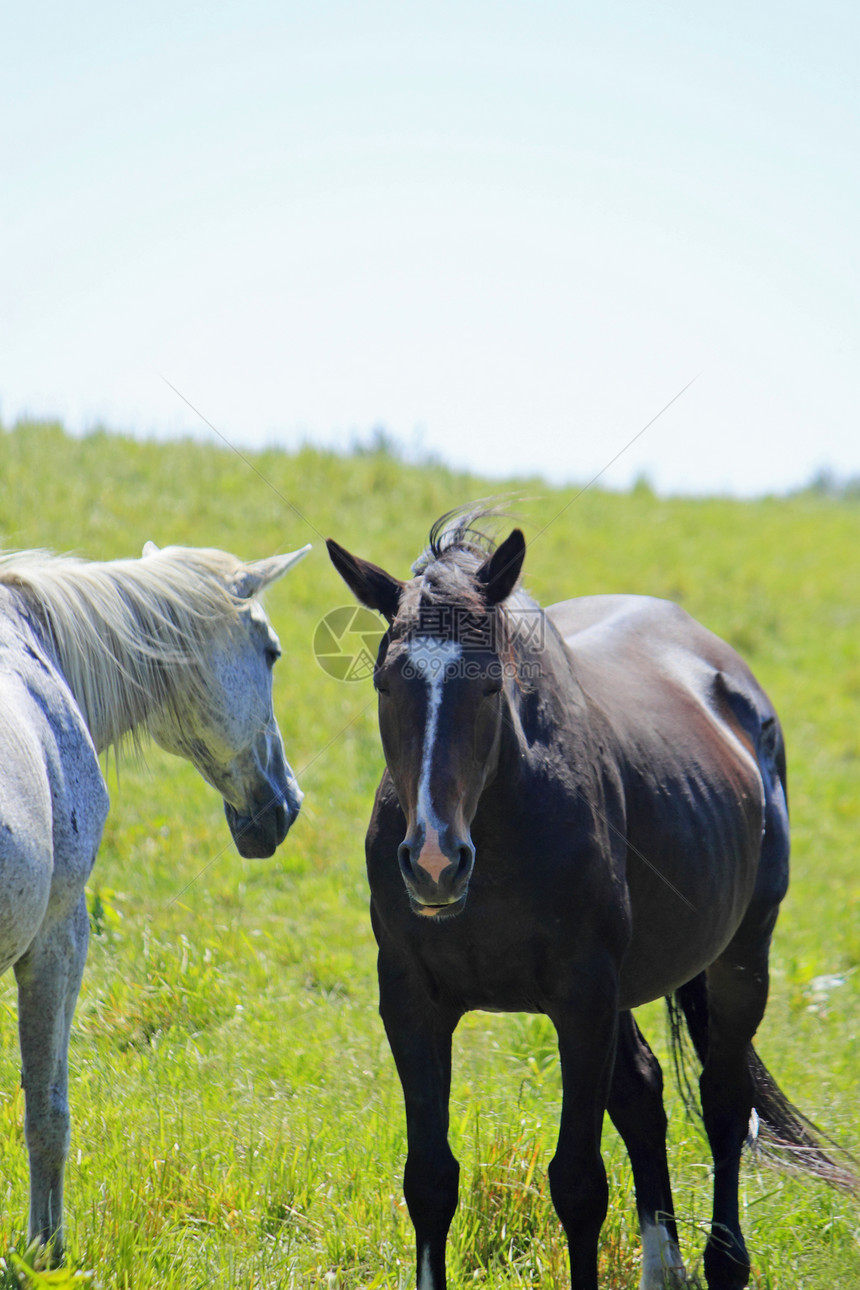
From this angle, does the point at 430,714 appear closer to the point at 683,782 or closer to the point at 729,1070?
the point at 683,782

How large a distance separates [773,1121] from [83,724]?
2.95 meters

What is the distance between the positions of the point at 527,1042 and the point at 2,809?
3.13 metres

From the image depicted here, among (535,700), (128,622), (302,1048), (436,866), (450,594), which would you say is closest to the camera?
(436,866)

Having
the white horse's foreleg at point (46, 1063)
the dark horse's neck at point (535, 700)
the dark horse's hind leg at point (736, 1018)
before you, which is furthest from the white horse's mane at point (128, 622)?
the dark horse's hind leg at point (736, 1018)

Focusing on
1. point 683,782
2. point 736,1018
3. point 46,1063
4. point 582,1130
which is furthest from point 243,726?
point 736,1018

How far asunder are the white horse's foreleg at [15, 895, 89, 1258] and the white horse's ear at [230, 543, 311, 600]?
132 cm

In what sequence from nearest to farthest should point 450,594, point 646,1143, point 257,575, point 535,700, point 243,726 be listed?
point 450,594
point 535,700
point 646,1143
point 243,726
point 257,575

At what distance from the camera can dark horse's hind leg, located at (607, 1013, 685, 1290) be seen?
3.37 m

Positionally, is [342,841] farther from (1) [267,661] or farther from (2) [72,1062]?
(1) [267,661]

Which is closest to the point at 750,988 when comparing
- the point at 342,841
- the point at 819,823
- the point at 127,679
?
the point at 127,679

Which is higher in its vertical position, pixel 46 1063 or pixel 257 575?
pixel 257 575

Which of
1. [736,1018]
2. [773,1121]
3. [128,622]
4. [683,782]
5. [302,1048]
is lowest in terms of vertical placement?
[773,1121]

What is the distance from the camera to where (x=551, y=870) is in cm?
271

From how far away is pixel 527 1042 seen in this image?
473cm
